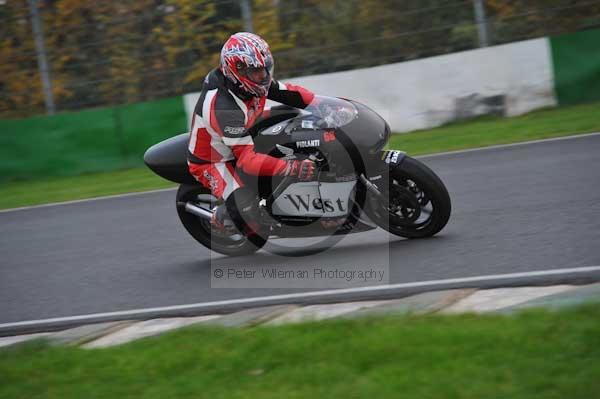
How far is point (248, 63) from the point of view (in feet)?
21.2

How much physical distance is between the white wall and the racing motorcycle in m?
6.83

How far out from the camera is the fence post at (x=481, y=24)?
1373 cm

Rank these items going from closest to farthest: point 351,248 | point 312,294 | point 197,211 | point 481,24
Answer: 1. point 312,294
2. point 351,248
3. point 197,211
4. point 481,24

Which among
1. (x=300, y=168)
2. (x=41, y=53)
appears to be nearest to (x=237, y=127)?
(x=300, y=168)

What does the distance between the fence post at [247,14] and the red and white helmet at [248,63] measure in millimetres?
7895

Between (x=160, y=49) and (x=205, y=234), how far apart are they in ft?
25.8

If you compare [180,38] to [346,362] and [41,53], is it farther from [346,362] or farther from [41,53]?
[346,362]

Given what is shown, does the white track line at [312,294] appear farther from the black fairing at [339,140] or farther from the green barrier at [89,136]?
the green barrier at [89,136]

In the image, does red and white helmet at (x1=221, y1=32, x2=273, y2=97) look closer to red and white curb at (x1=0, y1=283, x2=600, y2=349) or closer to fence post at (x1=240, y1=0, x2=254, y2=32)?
red and white curb at (x1=0, y1=283, x2=600, y2=349)

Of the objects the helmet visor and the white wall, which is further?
the white wall

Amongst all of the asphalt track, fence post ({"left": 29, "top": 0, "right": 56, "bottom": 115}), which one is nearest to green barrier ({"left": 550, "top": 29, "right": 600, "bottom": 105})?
the asphalt track

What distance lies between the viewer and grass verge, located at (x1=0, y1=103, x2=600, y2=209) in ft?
38.7

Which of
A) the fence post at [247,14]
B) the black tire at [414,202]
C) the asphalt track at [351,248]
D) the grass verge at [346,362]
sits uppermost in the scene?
the fence post at [247,14]

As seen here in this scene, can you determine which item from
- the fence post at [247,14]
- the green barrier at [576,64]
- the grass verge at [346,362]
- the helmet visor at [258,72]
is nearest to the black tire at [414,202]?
the helmet visor at [258,72]
